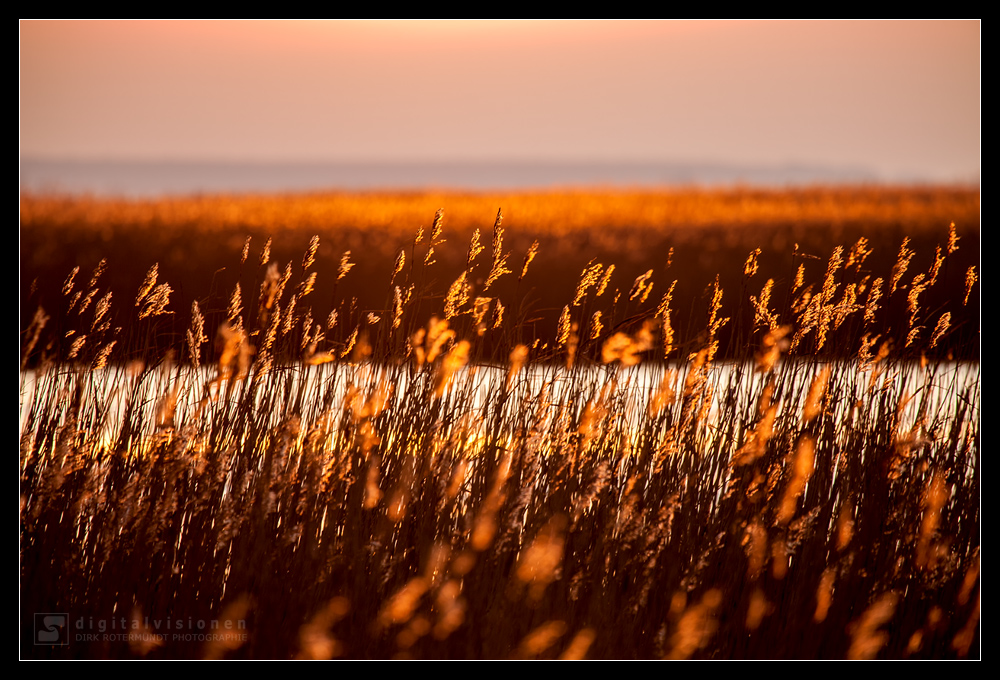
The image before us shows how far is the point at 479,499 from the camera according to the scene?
2021mm

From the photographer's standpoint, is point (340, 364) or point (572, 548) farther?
point (340, 364)

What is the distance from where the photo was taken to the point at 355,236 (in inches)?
312

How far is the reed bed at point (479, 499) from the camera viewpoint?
194cm

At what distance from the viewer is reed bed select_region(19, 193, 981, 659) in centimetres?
194

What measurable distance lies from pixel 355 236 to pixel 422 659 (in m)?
6.37

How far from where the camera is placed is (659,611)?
6.53 ft

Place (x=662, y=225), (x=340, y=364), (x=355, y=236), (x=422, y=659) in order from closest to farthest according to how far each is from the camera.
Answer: (x=422, y=659), (x=340, y=364), (x=355, y=236), (x=662, y=225)

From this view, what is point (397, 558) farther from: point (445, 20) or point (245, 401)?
point (445, 20)

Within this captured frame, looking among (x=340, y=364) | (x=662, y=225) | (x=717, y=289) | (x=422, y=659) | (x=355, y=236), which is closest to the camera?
(x=422, y=659)

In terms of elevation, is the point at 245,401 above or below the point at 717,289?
below
